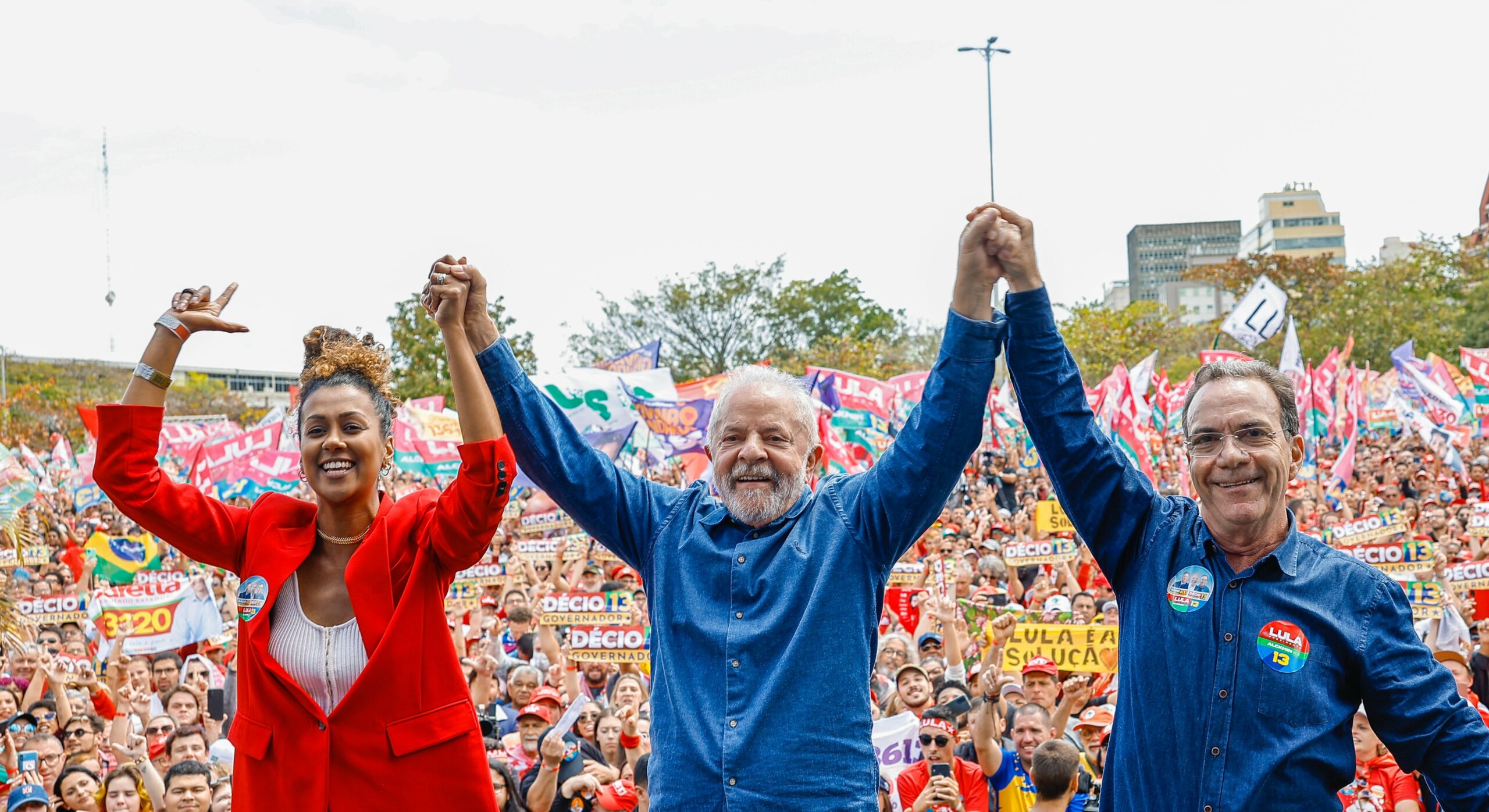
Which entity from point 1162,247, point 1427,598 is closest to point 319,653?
point 1427,598

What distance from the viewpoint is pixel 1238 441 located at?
9.23ft

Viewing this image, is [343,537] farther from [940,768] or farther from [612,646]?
[612,646]

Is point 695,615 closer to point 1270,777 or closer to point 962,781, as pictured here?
point 1270,777

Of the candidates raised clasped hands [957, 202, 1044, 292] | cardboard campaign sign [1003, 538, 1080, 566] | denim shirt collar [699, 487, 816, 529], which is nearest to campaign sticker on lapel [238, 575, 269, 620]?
denim shirt collar [699, 487, 816, 529]

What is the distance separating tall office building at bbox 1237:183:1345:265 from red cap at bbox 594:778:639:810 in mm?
115652

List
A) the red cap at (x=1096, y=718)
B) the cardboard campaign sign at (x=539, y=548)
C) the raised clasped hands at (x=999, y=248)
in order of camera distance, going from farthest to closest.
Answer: the cardboard campaign sign at (x=539, y=548), the red cap at (x=1096, y=718), the raised clasped hands at (x=999, y=248)

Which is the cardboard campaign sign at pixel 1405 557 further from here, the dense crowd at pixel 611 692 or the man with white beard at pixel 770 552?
the man with white beard at pixel 770 552

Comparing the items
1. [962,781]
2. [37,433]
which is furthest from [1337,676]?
[37,433]

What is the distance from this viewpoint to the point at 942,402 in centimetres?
291

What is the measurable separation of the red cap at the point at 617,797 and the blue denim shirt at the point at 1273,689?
3.85 metres

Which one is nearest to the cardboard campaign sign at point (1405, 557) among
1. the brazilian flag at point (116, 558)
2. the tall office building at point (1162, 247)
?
the brazilian flag at point (116, 558)

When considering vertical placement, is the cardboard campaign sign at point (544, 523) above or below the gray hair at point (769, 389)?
below

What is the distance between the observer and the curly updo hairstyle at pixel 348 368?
312 centimetres

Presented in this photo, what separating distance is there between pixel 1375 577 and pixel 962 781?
406 cm
